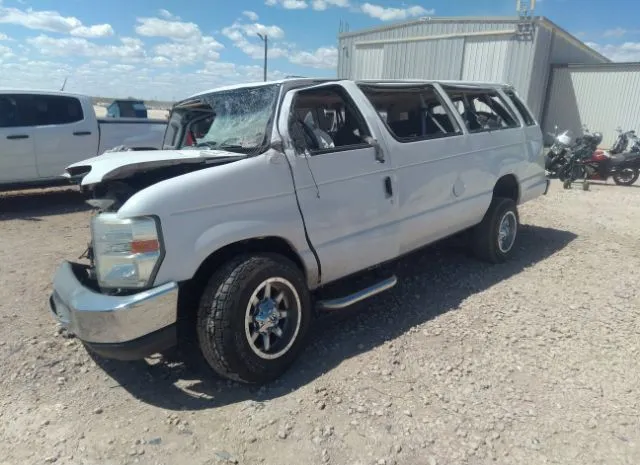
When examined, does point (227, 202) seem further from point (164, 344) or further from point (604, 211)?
point (604, 211)

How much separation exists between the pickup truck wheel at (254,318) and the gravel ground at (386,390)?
21 cm

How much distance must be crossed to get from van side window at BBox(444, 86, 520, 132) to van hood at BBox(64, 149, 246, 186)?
2.84 metres

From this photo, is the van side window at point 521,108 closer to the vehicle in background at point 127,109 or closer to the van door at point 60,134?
the van door at point 60,134

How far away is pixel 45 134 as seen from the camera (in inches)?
307

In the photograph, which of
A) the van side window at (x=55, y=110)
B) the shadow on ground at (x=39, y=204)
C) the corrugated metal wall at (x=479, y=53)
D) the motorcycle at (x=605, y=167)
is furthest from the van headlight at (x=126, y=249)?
the corrugated metal wall at (x=479, y=53)

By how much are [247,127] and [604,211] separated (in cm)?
714

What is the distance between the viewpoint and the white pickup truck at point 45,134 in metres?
7.54

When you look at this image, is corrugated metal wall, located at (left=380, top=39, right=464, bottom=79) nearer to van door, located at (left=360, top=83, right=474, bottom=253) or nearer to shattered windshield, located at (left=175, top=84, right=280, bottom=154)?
van door, located at (left=360, top=83, right=474, bottom=253)

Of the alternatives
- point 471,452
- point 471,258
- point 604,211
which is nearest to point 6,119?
point 471,258

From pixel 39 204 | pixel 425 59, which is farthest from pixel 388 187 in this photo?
pixel 425 59

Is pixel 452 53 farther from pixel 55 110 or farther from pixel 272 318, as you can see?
pixel 272 318

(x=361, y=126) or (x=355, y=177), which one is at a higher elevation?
(x=361, y=126)

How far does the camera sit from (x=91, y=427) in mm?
2660

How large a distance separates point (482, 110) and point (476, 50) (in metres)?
Answer: 13.1
